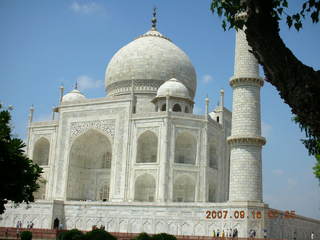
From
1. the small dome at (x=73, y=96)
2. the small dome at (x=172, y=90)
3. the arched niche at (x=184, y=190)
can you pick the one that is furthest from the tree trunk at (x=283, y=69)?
the small dome at (x=73, y=96)

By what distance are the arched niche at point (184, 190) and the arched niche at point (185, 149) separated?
4.80ft

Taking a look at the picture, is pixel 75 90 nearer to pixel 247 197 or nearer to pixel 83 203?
pixel 83 203

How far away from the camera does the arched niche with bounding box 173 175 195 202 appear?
28073 mm

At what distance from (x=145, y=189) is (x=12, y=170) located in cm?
1671

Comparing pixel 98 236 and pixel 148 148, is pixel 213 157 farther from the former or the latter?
pixel 98 236

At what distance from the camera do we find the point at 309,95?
176 inches

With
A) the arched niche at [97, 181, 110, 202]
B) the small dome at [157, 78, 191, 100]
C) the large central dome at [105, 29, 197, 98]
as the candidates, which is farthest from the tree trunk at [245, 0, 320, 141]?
the large central dome at [105, 29, 197, 98]

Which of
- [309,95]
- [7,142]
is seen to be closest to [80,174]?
[7,142]

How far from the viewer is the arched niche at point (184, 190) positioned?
1105 inches

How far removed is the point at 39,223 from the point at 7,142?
47.5 ft

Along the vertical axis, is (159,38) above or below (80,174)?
above

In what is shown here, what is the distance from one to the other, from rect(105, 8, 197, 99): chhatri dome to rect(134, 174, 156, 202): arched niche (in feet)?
22.3
